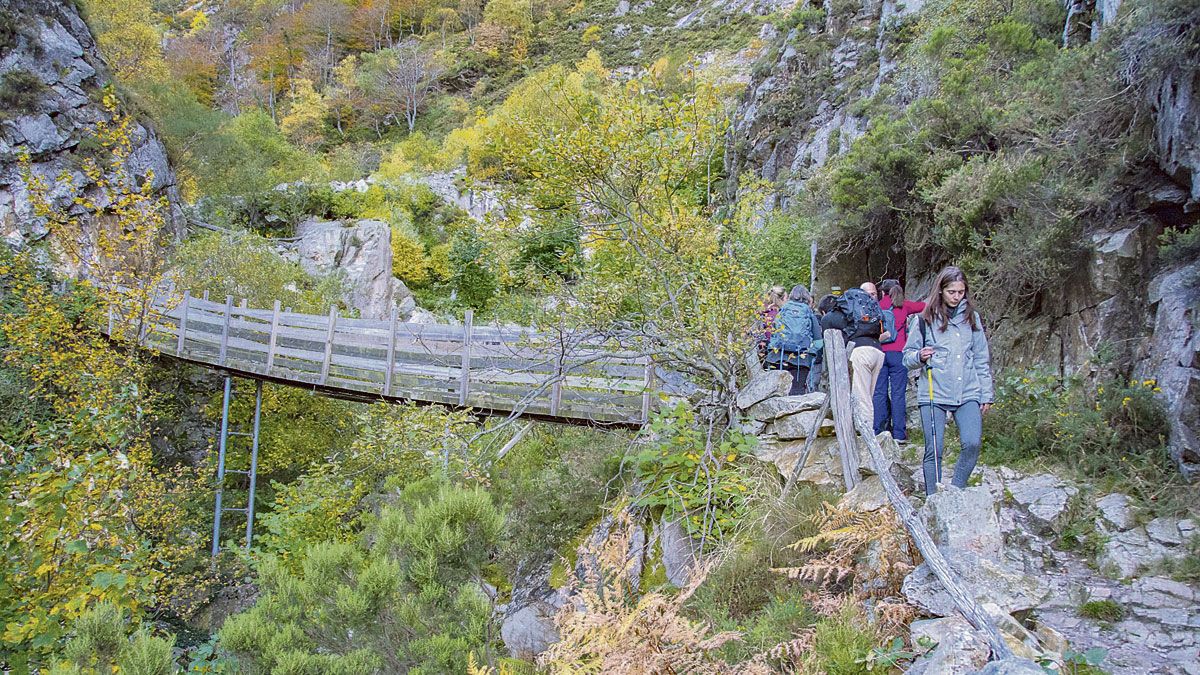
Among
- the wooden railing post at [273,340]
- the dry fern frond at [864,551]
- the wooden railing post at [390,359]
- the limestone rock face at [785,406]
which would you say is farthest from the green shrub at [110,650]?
the wooden railing post at [273,340]

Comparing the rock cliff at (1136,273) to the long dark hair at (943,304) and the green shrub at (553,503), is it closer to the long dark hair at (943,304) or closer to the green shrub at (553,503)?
the long dark hair at (943,304)

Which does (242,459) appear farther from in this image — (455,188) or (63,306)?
(455,188)

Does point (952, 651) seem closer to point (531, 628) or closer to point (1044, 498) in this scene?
point (1044, 498)

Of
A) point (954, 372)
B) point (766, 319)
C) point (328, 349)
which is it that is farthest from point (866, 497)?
point (328, 349)

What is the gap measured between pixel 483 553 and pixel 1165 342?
523 cm

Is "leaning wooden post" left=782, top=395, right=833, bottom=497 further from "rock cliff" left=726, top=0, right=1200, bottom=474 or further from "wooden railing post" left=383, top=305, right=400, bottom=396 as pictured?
"wooden railing post" left=383, top=305, right=400, bottom=396

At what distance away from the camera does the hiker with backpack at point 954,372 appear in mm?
3721

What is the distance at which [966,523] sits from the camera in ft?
9.07

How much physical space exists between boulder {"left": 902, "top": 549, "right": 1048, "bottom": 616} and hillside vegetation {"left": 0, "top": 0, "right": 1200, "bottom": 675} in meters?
0.12

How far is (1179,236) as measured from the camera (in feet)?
15.8

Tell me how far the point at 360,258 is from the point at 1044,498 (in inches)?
913

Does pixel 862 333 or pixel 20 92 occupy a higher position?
pixel 20 92

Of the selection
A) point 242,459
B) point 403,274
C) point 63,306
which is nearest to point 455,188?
point 403,274

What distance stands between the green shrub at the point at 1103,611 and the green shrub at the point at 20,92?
21641 mm
